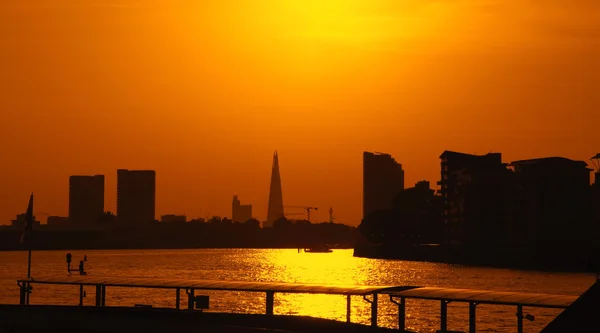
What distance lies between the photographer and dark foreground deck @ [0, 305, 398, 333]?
6050 cm

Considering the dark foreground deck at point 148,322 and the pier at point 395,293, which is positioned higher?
the pier at point 395,293

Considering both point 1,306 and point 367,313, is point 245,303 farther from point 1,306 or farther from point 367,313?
point 1,306

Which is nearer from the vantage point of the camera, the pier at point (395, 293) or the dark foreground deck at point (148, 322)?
the dark foreground deck at point (148, 322)

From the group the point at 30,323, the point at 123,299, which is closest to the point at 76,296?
the point at 123,299

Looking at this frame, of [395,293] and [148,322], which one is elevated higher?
[395,293]

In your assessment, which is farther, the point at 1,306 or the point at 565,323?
the point at 1,306

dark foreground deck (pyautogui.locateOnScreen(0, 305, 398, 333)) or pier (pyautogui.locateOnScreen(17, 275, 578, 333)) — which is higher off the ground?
pier (pyautogui.locateOnScreen(17, 275, 578, 333))

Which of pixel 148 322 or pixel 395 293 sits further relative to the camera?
pixel 395 293

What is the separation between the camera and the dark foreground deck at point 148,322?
60.5 meters

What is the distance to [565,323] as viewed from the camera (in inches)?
1348

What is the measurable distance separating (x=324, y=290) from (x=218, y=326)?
1401 centimetres

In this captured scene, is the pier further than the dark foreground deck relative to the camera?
Yes

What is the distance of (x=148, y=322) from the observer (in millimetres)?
63531

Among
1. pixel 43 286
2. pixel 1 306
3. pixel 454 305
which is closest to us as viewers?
pixel 1 306
